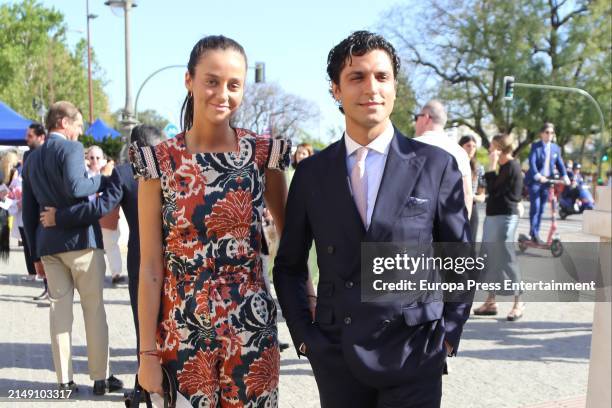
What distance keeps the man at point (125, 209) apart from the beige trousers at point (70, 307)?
28 centimetres

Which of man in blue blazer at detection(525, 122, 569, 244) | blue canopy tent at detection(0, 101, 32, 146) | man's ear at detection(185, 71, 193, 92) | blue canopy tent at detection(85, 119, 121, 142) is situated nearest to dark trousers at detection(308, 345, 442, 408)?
man's ear at detection(185, 71, 193, 92)

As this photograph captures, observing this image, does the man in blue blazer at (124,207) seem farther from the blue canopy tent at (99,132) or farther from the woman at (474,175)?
the blue canopy tent at (99,132)

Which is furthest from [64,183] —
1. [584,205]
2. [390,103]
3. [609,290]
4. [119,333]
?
[584,205]

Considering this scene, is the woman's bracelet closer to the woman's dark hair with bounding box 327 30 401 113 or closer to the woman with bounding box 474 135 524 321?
the woman's dark hair with bounding box 327 30 401 113

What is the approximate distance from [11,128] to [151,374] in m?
15.3

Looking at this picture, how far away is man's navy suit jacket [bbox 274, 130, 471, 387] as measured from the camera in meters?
2.18

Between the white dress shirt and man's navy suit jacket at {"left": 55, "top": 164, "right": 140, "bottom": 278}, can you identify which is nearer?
the white dress shirt

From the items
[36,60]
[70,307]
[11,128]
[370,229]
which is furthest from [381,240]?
[36,60]

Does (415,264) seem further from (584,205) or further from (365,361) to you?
(584,205)

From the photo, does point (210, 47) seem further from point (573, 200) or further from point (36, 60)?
point (36, 60)

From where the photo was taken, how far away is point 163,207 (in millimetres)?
2375

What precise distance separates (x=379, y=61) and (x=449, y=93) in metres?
44.8

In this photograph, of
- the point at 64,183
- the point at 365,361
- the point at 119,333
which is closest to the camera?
the point at 365,361

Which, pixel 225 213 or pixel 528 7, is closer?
pixel 225 213
